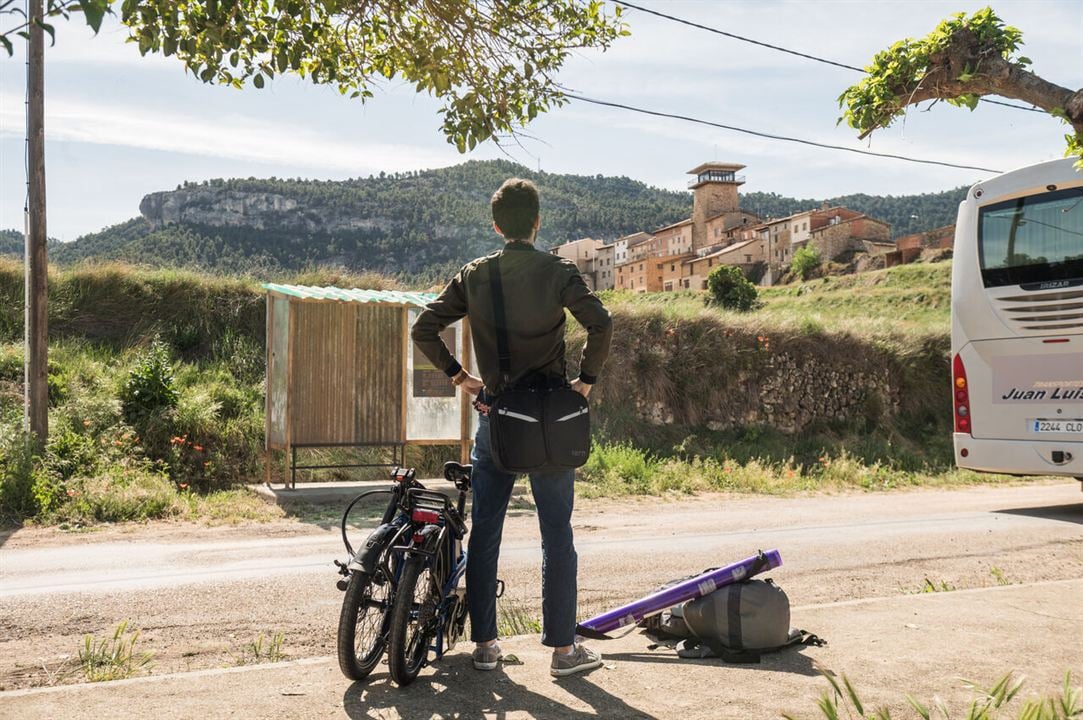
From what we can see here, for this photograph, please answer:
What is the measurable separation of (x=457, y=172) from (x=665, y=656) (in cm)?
8172

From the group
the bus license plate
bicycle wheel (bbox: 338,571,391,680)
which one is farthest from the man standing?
the bus license plate

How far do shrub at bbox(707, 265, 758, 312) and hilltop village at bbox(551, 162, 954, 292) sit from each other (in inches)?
1077

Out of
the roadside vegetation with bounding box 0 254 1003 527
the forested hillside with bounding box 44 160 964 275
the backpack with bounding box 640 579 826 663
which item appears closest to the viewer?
the backpack with bounding box 640 579 826 663

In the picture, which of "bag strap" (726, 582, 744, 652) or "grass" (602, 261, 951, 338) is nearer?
"bag strap" (726, 582, 744, 652)

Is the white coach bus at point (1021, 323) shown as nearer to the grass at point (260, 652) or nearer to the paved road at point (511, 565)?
the paved road at point (511, 565)

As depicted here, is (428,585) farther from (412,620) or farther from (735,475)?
(735,475)

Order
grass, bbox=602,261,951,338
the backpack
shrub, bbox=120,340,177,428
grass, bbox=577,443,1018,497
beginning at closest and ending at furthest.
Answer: the backpack → grass, bbox=577,443,1018,497 → shrub, bbox=120,340,177,428 → grass, bbox=602,261,951,338

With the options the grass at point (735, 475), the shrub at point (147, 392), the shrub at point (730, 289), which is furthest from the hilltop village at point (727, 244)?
the shrub at point (147, 392)

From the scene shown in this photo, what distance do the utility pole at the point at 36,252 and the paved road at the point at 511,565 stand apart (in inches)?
137

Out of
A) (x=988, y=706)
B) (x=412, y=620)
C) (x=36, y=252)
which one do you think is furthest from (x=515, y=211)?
(x=36, y=252)

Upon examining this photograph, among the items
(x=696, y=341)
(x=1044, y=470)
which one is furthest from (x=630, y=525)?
(x=696, y=341)

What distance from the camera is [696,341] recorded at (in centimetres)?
1872

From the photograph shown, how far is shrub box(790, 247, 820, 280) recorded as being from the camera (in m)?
94.3

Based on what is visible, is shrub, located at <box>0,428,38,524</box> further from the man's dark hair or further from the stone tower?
the stone tower
